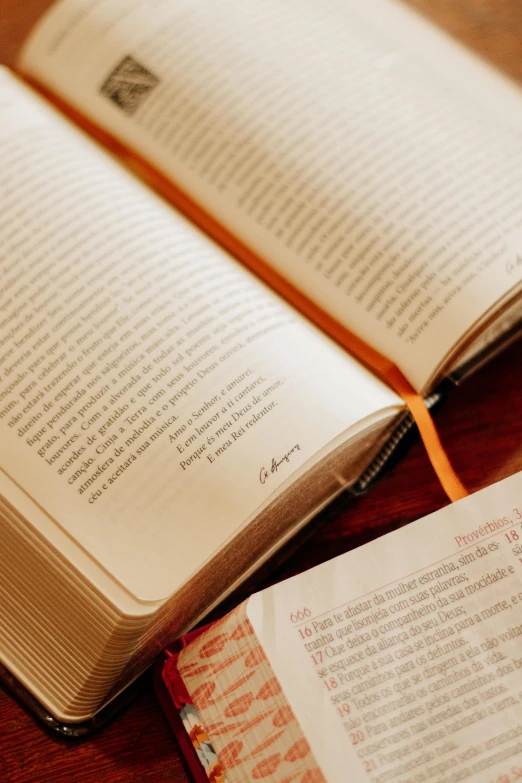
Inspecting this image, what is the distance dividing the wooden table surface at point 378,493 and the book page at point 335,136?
9 centimetres

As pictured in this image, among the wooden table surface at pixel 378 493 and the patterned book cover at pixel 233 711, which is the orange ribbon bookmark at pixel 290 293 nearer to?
the wooden table surface at pixel 378 493

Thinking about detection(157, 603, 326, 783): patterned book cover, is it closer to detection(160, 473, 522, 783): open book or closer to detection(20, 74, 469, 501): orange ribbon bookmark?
detection(160, 473, 522, 783): open book

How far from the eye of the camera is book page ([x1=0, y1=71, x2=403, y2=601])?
0.35 m

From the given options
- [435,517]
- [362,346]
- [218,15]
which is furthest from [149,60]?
[435,517]

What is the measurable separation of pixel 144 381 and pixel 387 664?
20cm

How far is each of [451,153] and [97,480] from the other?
1.07 feet

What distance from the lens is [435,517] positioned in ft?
1.16

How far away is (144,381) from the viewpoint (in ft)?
1.23

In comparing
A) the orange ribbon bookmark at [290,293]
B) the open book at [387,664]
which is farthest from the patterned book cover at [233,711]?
the orange ribbon bookmark at [290,293]

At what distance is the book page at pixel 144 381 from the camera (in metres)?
0.35

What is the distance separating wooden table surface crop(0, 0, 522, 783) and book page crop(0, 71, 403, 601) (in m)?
0.09
